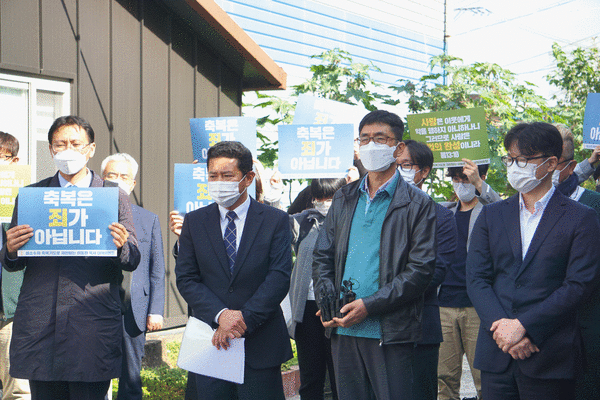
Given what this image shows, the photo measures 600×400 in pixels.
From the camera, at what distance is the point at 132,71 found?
8391mm

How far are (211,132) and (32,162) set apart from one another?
2535 mm

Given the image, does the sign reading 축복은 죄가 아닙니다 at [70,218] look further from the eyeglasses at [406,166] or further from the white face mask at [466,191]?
the white face mask at [466,191]

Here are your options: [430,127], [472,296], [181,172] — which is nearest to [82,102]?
[181,172]

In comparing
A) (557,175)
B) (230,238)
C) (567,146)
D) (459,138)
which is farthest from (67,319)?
(459,138)

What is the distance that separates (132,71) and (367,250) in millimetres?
5623

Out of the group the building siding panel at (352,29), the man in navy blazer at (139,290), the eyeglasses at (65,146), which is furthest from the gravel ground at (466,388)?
the building siding panel at (352,29)

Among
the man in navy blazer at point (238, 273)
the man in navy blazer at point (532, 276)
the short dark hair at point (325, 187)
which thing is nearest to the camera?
the man in navy blazer at point (532, 276)

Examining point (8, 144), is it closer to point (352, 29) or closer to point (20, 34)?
point (20, 34)

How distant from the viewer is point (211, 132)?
6383 mm

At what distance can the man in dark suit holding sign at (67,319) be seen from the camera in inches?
154

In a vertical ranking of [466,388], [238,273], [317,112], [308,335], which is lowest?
[466,388]

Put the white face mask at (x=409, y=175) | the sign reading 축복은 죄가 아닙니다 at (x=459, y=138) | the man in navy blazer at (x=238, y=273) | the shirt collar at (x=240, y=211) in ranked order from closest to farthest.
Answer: the man in navy blazer at (x=238, y=273) < the shirt collar at (x=240, y=211) < the white face mask at (x=409, y=175) < the sign reading 축복은 죄가 아닙니다 at (x=459, y=138)

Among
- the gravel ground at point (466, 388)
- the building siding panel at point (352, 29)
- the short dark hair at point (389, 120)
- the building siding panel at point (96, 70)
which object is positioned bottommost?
the gravel ground at point (466, 388)

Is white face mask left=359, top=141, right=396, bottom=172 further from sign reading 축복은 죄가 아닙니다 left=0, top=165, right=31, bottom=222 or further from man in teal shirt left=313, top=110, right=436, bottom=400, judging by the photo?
sign reading 축복은 죄가 아닙니다 left=0, top=165, right=31, bottom=222
